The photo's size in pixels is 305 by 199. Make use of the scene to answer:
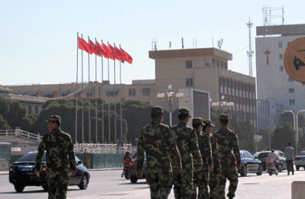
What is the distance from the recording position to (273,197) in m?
21.2

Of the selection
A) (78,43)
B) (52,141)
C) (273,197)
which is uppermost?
(78,43)

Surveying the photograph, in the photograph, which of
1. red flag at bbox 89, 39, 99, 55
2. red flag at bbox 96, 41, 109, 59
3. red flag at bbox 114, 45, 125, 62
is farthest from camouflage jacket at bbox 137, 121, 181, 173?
red flag at bbox 114, 45, 125, 62

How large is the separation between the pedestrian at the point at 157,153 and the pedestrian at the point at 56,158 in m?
1.52

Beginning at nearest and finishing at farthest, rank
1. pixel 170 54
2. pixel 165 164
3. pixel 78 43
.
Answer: pixel 165 164 < pixel 78 43 < pixel 170 54

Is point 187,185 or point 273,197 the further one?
point 273,197

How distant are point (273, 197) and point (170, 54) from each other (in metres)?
133

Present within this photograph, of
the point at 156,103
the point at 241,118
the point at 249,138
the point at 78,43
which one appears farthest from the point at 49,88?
the point at 78,43

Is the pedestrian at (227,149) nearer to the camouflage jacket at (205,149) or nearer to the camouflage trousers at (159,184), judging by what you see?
the camouflage jacket at (205,149)

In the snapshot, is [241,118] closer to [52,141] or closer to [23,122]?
[23,122]

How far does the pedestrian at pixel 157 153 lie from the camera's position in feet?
42.3

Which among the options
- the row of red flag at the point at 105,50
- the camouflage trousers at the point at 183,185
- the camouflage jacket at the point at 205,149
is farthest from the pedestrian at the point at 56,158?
the row of red flag at the point at 105,50

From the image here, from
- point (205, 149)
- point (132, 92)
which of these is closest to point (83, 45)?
point (205, 149)

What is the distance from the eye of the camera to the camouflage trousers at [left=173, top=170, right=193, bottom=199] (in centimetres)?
1398

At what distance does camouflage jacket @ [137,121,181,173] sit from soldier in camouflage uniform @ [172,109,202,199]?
109 centimetres
